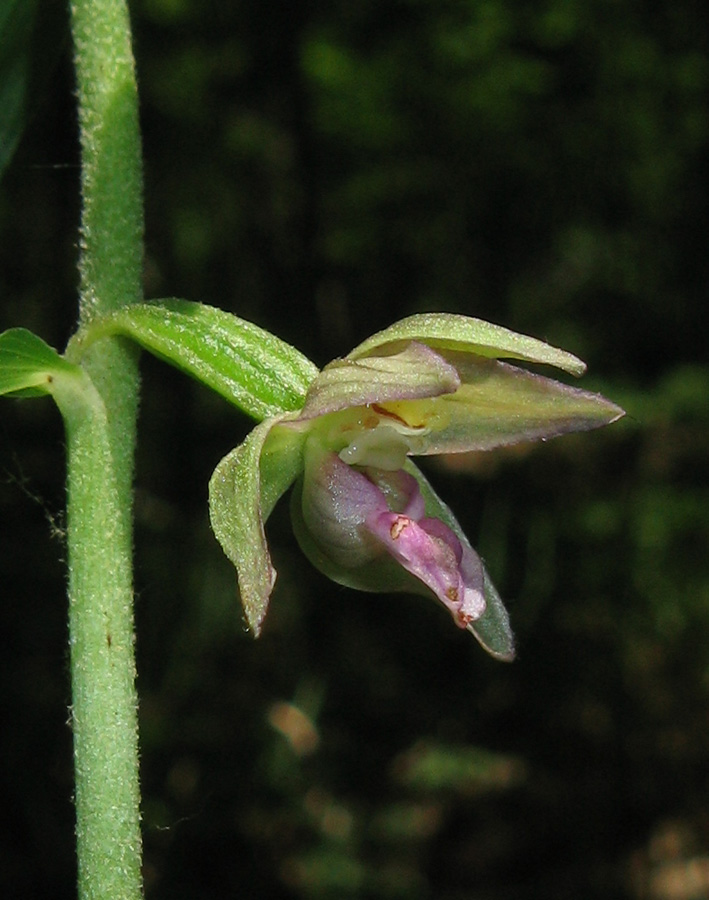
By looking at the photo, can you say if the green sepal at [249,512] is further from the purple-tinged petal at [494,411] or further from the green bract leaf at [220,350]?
the purple-tinged petal at [494,411]

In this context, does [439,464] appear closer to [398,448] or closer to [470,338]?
[398,448]

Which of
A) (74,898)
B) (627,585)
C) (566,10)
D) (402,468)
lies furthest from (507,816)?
(402,468)

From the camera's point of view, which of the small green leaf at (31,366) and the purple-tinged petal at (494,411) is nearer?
the small green leaf at (31,366)

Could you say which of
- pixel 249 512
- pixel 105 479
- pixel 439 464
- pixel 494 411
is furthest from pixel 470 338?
pixel 439 464

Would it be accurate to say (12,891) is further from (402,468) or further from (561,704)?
(402,468)

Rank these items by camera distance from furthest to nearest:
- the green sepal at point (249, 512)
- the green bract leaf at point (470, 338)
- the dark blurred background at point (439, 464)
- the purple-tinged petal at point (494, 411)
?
the dark blurred background at point (439, 464) < the purple-tinged petal at point (494, 411) < the green bract leaf at point (470, 338) < the green sepal at point (249, 512)

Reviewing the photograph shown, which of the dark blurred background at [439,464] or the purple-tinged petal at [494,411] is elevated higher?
the purple-tinged petal at [494,411]

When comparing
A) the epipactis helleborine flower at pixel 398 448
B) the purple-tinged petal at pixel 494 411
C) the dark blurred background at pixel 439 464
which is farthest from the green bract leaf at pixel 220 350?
the dark blurred background at pixel 439 464
